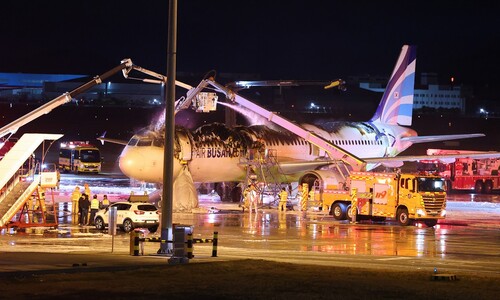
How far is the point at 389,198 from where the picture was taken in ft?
141

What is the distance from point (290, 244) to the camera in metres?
32.6

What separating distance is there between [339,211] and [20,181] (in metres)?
15.1

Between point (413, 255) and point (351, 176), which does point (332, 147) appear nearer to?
point (351, 176)

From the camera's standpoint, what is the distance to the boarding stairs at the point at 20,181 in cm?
3734

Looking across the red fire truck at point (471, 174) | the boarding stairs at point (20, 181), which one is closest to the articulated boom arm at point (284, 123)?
the boarding stairs at point (20, 181)

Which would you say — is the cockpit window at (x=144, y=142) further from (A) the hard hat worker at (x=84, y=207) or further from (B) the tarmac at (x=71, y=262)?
(B) the tarmac at (x=71, y=262)

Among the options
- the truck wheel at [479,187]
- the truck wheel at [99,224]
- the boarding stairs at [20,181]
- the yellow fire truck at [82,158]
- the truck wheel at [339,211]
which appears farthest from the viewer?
the yellow fire truck at [82,158]

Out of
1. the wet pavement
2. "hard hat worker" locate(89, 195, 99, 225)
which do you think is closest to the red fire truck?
the wet pavement

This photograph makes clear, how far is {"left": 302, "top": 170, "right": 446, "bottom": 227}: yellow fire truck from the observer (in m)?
42.0

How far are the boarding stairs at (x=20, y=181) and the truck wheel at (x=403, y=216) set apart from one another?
1543 centimetres

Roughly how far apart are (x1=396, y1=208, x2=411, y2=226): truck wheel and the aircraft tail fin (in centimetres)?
2481

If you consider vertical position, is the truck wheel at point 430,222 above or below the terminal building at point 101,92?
below

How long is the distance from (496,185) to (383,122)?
1147cm

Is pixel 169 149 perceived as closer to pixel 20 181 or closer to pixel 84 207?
pixel 20 181
